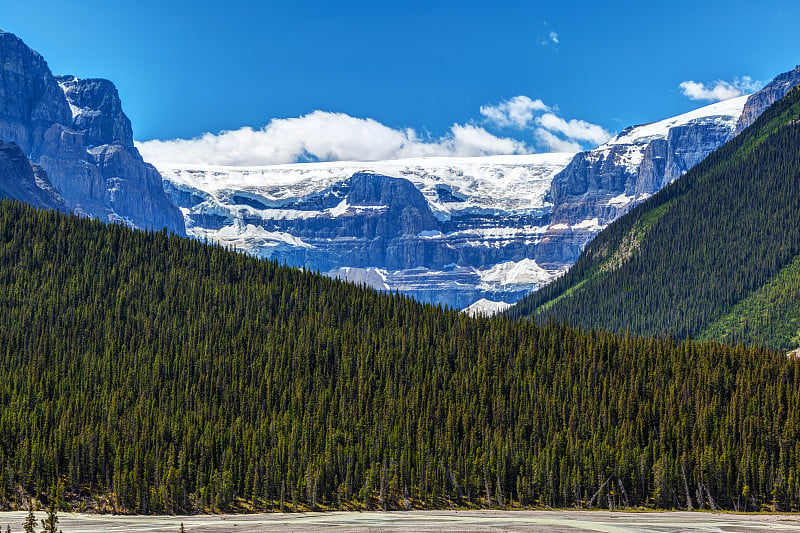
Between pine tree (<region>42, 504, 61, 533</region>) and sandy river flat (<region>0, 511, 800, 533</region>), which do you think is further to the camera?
sandy river flat (<region>0, 511, 800, 533</region>)

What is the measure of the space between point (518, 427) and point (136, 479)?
66.1m

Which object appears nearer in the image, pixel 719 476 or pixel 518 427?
pixel 719 476

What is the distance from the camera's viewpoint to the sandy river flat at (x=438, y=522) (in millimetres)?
115250

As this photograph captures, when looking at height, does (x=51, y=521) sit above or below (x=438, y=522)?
below

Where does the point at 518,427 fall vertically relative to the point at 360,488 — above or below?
above

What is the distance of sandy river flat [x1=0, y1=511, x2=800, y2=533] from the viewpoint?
115m

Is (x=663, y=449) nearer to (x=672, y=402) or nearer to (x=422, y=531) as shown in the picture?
(x=672, y=402)

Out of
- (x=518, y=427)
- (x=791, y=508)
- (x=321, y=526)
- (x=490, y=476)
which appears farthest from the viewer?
(x=518, y=427)

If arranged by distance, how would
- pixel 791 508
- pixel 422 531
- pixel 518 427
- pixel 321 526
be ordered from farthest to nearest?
1. pixel 518 427
2. pixel 791 508
3. pixel 321 526
4. pixel 422 531

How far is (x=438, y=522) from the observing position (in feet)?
406

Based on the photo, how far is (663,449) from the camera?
581 feet

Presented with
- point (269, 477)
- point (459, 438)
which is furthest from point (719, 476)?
point (269, 477)

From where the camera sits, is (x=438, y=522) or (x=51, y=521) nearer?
(x=51, y=521)

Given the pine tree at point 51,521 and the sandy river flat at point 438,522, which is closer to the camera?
the pine tree at point 51,521
